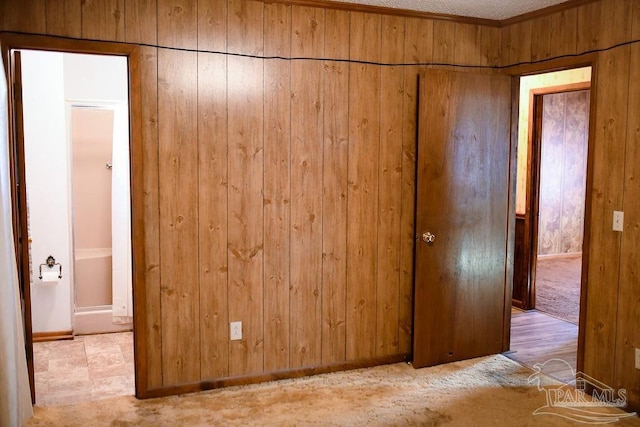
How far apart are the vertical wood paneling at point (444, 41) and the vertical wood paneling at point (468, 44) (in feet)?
0.11

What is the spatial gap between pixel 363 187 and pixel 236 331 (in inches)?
50.0

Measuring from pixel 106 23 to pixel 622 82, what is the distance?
2984 millimetres

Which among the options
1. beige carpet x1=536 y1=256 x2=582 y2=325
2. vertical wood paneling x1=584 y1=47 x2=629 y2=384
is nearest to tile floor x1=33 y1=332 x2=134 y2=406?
vertical wood paneling x1=584 y1=47 x2=629 y2=384

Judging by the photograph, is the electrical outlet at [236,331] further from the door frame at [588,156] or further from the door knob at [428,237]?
the door frame at [588,156]

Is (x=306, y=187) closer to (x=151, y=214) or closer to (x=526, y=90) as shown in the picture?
(x=151, y=214)

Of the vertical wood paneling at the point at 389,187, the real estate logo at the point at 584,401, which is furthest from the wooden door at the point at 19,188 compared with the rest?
the real estate logo at the point at 584,401

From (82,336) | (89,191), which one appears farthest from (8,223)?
(89,191)

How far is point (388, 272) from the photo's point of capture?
12.8ft

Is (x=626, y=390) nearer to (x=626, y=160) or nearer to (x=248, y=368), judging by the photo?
(x=626, y=160)

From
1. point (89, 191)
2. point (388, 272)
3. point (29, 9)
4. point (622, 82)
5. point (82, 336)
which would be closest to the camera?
point (29, 9)

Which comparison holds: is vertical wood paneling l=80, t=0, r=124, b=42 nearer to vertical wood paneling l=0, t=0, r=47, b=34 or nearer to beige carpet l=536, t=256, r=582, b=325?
vertical wood paneling l=0, t=0, r=47, b=34

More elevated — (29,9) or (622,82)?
(29,9)

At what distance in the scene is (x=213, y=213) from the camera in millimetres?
3410

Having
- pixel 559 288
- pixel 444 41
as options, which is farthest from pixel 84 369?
pixel 559 288
